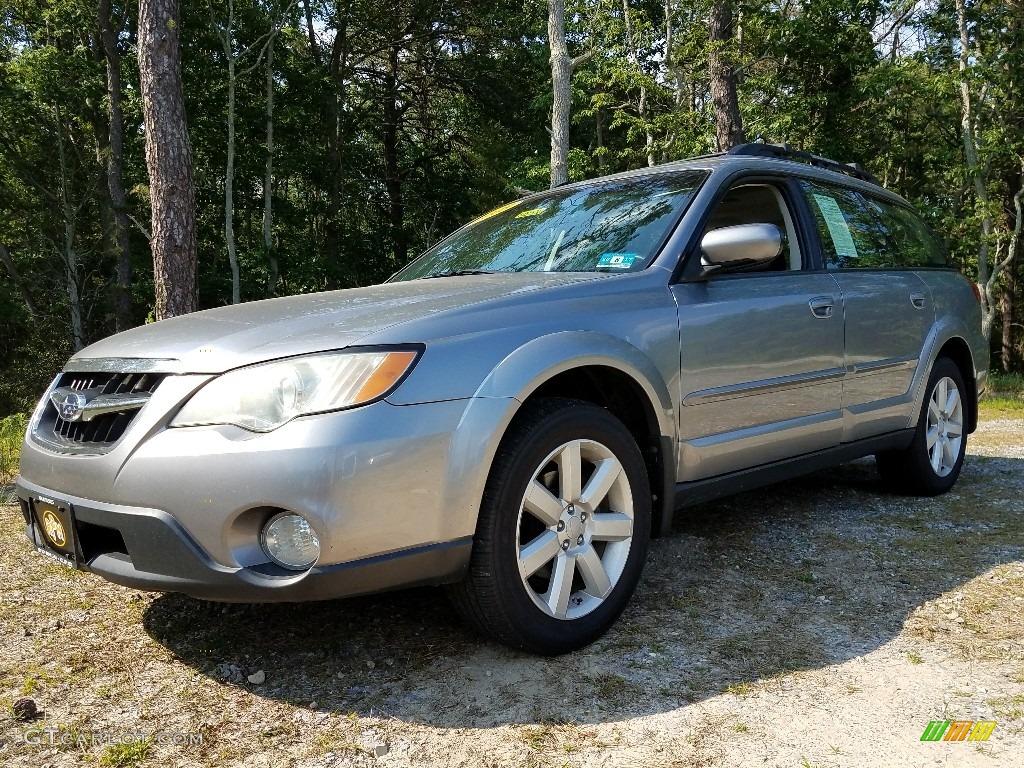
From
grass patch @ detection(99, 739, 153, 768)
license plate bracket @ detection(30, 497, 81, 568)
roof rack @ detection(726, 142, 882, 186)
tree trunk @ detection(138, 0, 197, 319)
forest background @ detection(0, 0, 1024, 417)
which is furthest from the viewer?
forest background @ detection(0, 0, 1024, 417)

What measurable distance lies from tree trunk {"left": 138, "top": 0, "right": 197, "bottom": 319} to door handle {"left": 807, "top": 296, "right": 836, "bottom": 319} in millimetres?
6524

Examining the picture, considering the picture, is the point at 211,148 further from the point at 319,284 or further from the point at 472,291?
the point at 472,291

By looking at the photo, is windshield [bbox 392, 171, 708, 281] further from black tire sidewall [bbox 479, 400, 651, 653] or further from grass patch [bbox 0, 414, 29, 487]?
grass patch [bbox 0, 414, 29, 487]

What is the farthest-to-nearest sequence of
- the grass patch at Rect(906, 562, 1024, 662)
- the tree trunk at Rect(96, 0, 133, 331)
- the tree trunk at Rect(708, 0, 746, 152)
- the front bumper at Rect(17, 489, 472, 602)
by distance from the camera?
the tree trunk at Rect(96, 0, 133, 331) < the tree trunk at Rect(708, 0, 746, 152) < the grass patch at Rect(906, 562, 1024, 662) < the front bumper at Rect(17, 489, 472, 602)

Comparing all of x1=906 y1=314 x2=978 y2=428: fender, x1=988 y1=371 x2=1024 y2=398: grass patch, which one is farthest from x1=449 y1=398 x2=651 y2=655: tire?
x1=988 y1=371 x2=1024 y2=398: grass patch

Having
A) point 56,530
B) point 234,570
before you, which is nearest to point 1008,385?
point 234,570

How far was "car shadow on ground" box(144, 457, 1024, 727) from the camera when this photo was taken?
90.6 inches

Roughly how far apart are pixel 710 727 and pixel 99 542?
1807mm

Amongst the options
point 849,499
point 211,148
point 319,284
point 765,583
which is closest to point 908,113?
point 319,284

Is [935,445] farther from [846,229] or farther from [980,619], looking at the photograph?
[980,619]

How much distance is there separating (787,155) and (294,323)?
2.90 m

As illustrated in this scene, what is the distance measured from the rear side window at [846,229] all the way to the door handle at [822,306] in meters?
0.24

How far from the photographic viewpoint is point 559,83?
1160 centimetres

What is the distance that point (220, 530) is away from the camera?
2090mm
